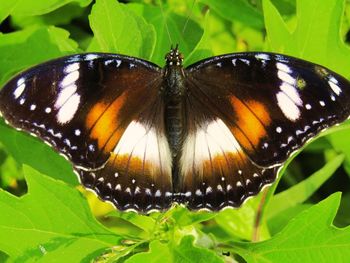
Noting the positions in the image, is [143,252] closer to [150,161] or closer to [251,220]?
[150,161]

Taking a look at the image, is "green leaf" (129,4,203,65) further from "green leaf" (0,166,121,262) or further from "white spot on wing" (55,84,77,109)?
"green leaf" (0,166,121,262)

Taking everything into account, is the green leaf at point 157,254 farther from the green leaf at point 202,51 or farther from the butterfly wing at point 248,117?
the green leaf at point 202,51

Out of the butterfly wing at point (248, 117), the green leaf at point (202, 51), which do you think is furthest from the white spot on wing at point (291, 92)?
the green leaf at point (202, 51)

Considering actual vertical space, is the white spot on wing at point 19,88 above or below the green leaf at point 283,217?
above

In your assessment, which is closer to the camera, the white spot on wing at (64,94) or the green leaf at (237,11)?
the white spot on wing at (64,94)

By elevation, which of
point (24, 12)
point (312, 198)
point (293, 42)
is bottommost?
point (312, 198)

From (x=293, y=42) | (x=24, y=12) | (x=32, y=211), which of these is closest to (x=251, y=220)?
(x=293, y=42)

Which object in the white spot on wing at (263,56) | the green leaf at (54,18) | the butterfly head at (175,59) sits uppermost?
the green leaf at (54,18)
